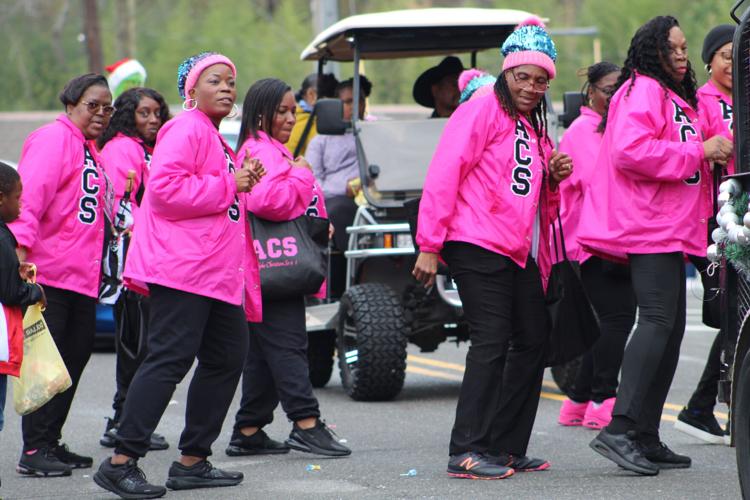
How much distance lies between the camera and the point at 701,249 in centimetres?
662

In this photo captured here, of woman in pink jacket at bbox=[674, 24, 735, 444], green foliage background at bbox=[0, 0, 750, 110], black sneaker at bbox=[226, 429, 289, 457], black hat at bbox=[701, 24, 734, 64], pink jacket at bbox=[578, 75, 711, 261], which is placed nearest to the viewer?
pink jacket at bbox=[578, 75, 711, 261]

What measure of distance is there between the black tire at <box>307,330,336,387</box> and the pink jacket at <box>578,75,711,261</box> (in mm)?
3910

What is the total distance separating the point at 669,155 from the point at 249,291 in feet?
6.42

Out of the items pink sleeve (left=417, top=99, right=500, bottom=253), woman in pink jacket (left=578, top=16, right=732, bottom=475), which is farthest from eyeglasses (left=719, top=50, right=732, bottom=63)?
pink sleeve (left=417, top=99, right=500, bottom=253)

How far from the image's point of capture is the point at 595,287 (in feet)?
26.0

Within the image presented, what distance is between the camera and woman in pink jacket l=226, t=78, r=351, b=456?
7.25 metres

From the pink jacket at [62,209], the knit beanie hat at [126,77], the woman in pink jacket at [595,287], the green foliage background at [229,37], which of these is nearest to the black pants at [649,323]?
the woman in pink jacket at [595,287]

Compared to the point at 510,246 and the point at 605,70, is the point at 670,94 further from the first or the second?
the point at 605,70

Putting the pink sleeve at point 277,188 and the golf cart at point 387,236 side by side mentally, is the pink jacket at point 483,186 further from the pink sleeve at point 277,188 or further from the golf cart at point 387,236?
the golf cart at point 387,236

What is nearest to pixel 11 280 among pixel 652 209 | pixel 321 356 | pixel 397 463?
pixel 397 463

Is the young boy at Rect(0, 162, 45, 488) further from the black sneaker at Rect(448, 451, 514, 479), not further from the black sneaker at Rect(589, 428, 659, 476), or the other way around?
the black sneaker at Rect(589, 428, 659, 476)

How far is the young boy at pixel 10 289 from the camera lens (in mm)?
5801

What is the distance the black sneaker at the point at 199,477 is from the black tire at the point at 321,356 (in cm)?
385

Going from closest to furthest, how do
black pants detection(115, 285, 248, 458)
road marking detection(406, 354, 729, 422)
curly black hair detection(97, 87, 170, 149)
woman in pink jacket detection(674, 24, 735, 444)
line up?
black pants detection(115, 285, 248, 458)
woman in pink jacket detection(674, 24, 735, 444)
curly black hair detection(97, 87, 170, 149)
road marking detection(406, 354, 729, 422)
